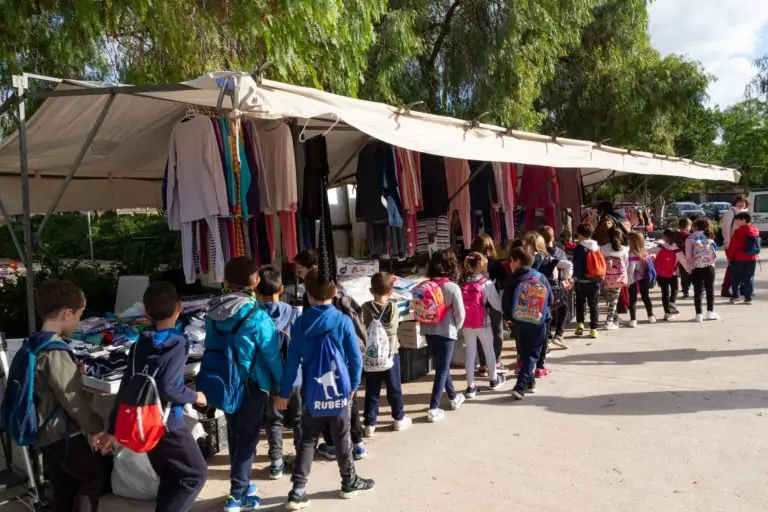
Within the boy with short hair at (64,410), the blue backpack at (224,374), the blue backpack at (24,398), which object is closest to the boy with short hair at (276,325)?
the blue backpack at (224,374)

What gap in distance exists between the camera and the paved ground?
3.63 meters

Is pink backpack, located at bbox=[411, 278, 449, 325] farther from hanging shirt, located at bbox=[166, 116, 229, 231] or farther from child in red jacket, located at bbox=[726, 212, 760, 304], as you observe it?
child in red jacket, located at bbox=[726, 212, 760, 304]

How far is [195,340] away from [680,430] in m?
3.72

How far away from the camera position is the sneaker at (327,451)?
4387 millimetres

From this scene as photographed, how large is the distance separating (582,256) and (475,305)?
8.88 feet

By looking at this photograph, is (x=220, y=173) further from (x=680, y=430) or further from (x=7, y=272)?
(x=7, y=272)

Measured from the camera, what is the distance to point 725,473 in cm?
385

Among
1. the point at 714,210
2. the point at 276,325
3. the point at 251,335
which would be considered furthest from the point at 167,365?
the point at 714,210

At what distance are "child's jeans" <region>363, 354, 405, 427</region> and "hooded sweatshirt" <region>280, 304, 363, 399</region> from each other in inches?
36.7

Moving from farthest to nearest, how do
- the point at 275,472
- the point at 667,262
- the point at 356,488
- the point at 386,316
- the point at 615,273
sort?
the point at 667,262, the point at 615,273, the point at 386,316, the point at 275,472, the point at 356,488

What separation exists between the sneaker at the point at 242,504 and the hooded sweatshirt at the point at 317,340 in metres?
0.68

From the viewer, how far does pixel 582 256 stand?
7.57m

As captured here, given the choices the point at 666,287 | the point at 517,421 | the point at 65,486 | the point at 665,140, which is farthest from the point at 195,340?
the point at 665,140

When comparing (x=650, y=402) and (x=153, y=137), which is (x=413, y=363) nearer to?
(x=650, y=402)
